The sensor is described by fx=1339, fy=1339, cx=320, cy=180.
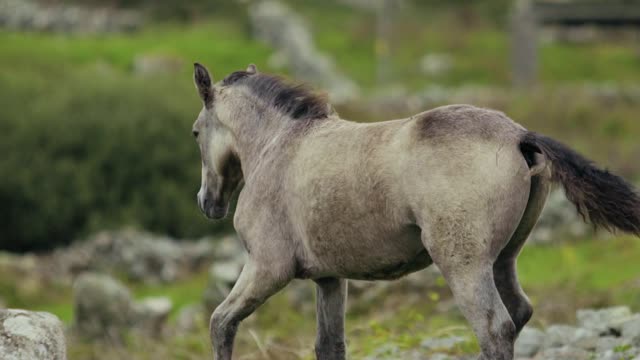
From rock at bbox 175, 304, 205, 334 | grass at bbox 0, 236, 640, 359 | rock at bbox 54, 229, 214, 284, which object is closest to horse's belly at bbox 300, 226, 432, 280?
grass at bbox 0, 236, 640, 359

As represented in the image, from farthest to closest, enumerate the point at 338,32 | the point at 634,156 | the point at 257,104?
the point at 338,32 → the point at 634,156 → the point at 257,104

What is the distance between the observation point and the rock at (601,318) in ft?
40.4

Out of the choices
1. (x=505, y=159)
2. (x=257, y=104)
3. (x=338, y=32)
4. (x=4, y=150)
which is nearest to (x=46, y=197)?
(x=4, y=150)

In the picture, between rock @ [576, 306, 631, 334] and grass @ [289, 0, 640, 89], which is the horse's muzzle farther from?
grass @ [289, 0, 640, 89]

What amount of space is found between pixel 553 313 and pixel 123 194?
16676 millimetres

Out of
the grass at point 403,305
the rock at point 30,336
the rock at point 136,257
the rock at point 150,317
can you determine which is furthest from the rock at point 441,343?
the rock at point 136,257

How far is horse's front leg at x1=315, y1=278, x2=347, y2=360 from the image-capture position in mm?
9523

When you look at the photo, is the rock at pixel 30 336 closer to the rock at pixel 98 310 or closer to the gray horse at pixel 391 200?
the gray horse at pixel 391 200

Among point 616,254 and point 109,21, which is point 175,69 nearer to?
point 109,21

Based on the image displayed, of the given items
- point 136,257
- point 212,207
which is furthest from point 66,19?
point 212,207

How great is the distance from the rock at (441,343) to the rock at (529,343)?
0.49 meters

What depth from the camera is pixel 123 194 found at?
102ft

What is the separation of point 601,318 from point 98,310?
885 cm

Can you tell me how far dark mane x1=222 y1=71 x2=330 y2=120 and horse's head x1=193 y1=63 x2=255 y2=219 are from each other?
20 centimetres
